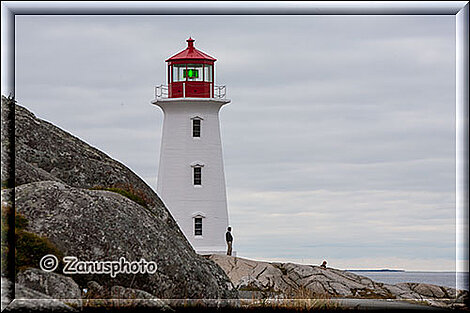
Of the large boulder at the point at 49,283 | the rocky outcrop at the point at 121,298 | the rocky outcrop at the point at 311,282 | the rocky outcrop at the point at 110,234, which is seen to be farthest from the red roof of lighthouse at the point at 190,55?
the large boulder at the point at 49,283

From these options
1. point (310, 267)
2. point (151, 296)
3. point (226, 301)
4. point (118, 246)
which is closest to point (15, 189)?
point (118, 246)

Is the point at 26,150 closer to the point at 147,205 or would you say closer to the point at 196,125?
the point at 147,205

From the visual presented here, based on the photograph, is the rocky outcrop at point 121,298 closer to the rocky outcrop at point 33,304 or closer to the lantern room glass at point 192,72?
the rocky outcrop at point 33,304

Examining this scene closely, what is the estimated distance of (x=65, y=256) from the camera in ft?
47.1

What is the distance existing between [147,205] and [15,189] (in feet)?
9.96

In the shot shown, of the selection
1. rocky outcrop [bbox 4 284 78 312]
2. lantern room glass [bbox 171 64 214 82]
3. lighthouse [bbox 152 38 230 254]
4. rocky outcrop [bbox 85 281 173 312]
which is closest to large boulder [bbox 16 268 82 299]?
rocky outcrop [bbox 85 281 173 312]

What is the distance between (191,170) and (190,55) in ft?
14.8

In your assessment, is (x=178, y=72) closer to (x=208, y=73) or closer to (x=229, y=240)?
(x=208, y=73)

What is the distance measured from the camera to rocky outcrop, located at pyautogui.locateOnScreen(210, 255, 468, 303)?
27.9 metres

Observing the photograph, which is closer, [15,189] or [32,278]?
[32,278]

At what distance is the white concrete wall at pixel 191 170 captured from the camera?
35.1 m

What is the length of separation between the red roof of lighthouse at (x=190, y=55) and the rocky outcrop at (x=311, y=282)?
8.30 metres

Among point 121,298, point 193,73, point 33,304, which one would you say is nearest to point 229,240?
point 193,73

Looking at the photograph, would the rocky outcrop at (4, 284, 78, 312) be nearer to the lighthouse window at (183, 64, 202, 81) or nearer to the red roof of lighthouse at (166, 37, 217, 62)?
the red roof of lighthouse at (166, 37, 217, 62)
